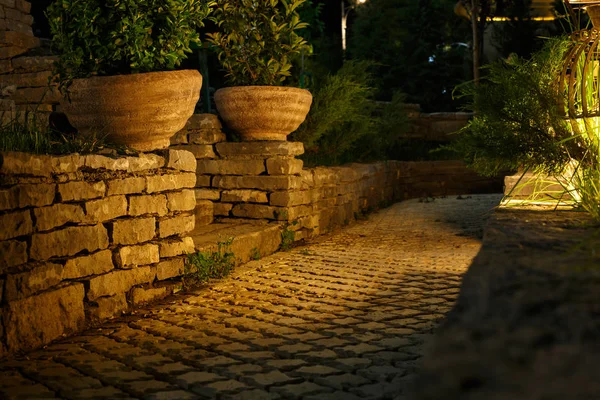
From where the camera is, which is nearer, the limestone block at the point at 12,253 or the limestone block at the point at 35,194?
the limestone block at the point at 12,253

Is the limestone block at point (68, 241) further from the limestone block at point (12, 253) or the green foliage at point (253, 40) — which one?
the green foliage at point (253, 40)

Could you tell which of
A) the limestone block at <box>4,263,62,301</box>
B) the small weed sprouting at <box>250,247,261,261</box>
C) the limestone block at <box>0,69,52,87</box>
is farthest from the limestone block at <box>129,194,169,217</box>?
the limestone block at <box>0,69,52,87</box>

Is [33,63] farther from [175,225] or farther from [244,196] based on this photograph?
[175,225]

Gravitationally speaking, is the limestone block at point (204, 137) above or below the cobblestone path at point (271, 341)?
above

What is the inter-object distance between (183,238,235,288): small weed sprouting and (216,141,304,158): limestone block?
1446mm

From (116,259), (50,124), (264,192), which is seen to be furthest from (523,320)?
(264,192)

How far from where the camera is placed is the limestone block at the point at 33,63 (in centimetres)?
724

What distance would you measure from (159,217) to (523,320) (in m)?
3.64

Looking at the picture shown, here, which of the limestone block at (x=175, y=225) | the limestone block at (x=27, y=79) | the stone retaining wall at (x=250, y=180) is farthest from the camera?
the limestone block at (x=27, y=79)

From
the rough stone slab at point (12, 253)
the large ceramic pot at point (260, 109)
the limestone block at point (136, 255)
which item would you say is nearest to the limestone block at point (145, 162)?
the limestone block at point (136, 255)

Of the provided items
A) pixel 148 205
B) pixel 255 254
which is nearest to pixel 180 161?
pixel 148 205

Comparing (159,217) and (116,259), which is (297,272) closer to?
(159,217)

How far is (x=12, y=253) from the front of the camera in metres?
3.38

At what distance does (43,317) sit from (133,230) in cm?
98
